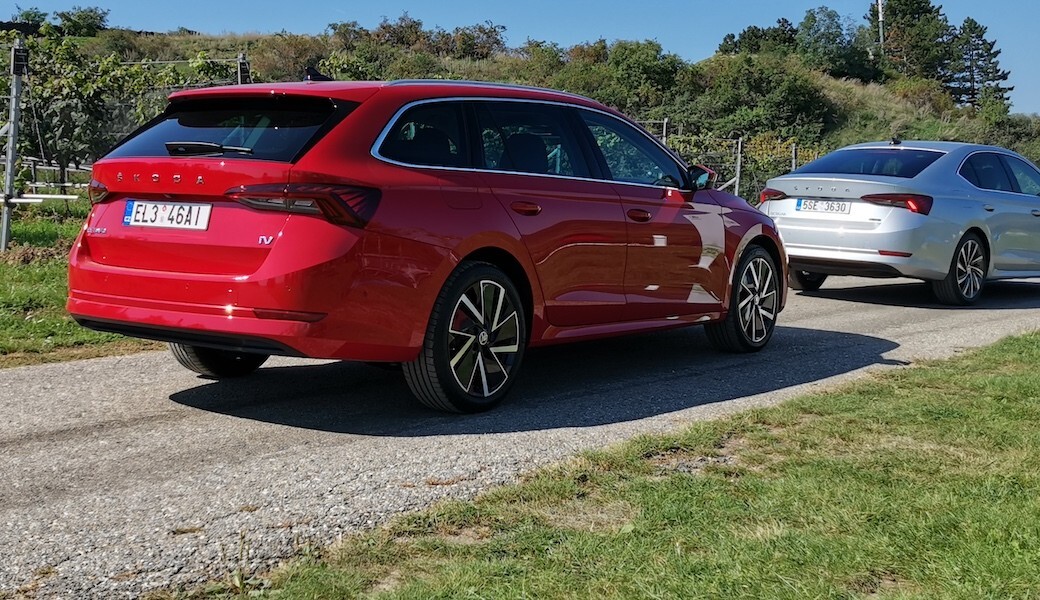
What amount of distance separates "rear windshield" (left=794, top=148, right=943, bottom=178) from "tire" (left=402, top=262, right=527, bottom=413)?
6577 millimetres

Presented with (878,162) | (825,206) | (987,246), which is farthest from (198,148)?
(987,246)

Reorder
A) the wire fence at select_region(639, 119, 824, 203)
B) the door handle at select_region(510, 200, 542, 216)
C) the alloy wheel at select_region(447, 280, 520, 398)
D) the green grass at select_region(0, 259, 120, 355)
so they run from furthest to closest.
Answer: the wire fence at select_region(639, 119, 824, 203)
the green grass at select_region(0, 259, 120, 355)
the door handle at select_region(510, 200, 542, 216)
the alloy wheel at select_region(447, 280, 520, 398)

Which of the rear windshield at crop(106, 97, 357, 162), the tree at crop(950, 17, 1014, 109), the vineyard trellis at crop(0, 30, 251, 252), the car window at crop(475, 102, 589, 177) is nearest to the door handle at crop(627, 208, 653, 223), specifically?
the car window at crop(475, 102, 589, 177)

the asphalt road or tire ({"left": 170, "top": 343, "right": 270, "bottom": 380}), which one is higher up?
tire ({"left": 170, "top": 343, "right": 270, "bottom": 380})

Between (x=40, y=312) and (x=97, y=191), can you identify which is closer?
(x=97, y=191)

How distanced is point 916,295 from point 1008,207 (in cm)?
134

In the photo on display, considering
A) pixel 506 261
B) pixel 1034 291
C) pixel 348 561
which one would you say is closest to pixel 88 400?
pixel 506 261

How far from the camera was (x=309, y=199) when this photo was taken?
16.7ft

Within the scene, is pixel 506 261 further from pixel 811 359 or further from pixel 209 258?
pixel 811 359

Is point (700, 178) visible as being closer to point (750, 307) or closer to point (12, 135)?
point (750, 307)

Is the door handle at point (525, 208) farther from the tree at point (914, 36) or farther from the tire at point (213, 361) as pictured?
the tree at point (914, 36)

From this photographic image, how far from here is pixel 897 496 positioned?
421cm

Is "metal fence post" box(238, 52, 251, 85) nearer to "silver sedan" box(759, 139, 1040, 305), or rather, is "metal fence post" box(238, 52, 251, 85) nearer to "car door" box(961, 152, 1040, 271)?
"silver sedan" box(759, 139, 1040, 305)

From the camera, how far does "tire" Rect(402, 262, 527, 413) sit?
5590 millimetres
